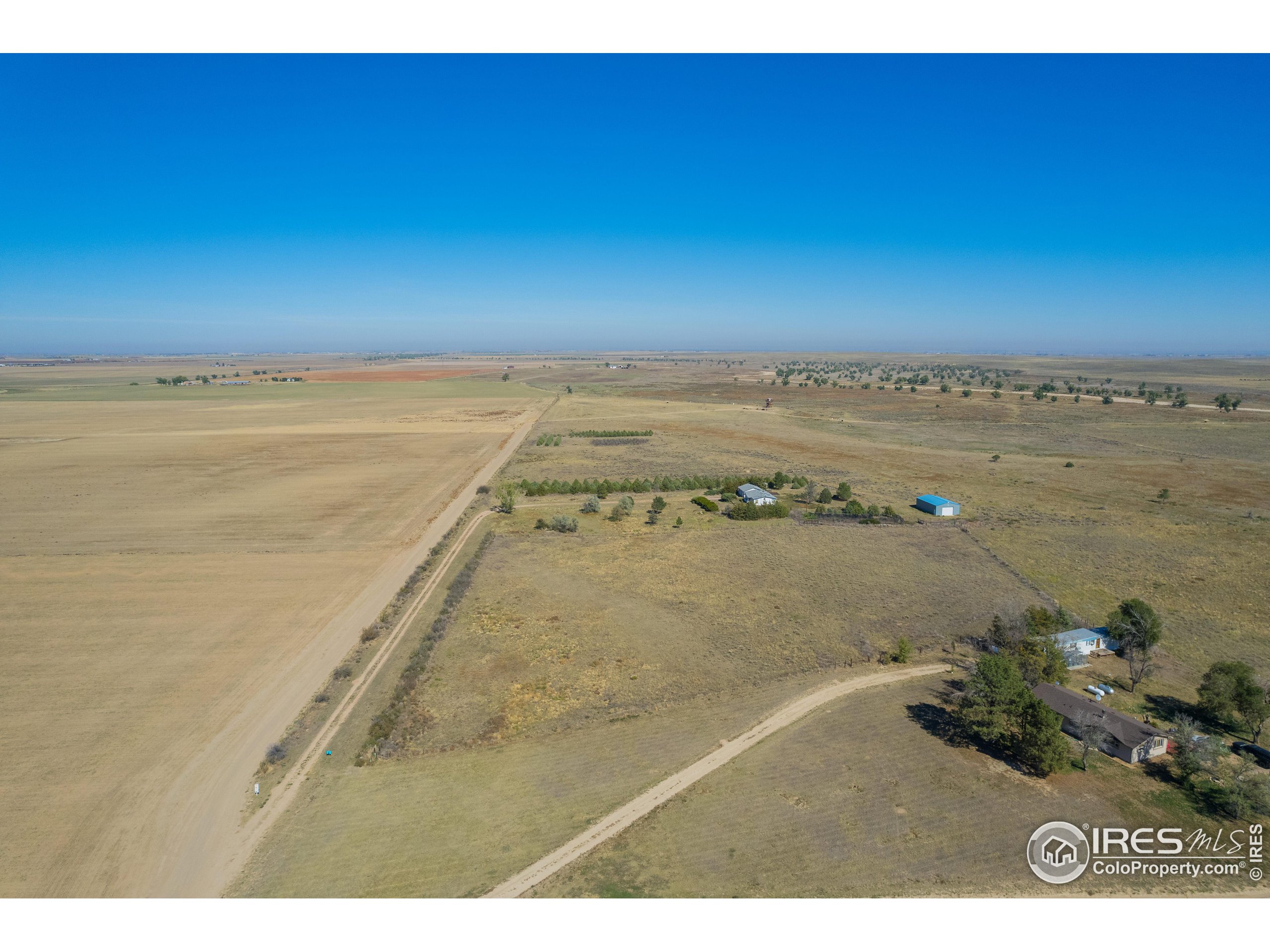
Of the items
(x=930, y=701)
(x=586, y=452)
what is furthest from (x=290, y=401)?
(x=930, y=701)

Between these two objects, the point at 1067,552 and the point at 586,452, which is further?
the point at 586,452

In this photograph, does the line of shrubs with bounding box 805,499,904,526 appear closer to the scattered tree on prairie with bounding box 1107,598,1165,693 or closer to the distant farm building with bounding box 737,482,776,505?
the distant farm building with bounding box 737,482,776,505

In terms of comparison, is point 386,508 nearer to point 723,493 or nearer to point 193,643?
point 193,643

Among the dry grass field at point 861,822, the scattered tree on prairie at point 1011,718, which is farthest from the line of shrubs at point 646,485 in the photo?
the dry grass field at point 861,822

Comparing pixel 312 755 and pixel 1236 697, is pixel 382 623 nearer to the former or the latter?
pixel 312 755

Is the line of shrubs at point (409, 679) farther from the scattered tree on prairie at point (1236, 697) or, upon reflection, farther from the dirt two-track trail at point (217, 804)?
the scattered tree on prairie at point (1236, 697)

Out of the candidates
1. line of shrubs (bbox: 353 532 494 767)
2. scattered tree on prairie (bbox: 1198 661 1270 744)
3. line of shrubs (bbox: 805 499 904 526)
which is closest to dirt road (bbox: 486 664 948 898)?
line of shrubs (bbox: 353 532 494 767)

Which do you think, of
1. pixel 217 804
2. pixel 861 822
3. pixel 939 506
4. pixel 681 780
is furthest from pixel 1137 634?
pixel 217 804
